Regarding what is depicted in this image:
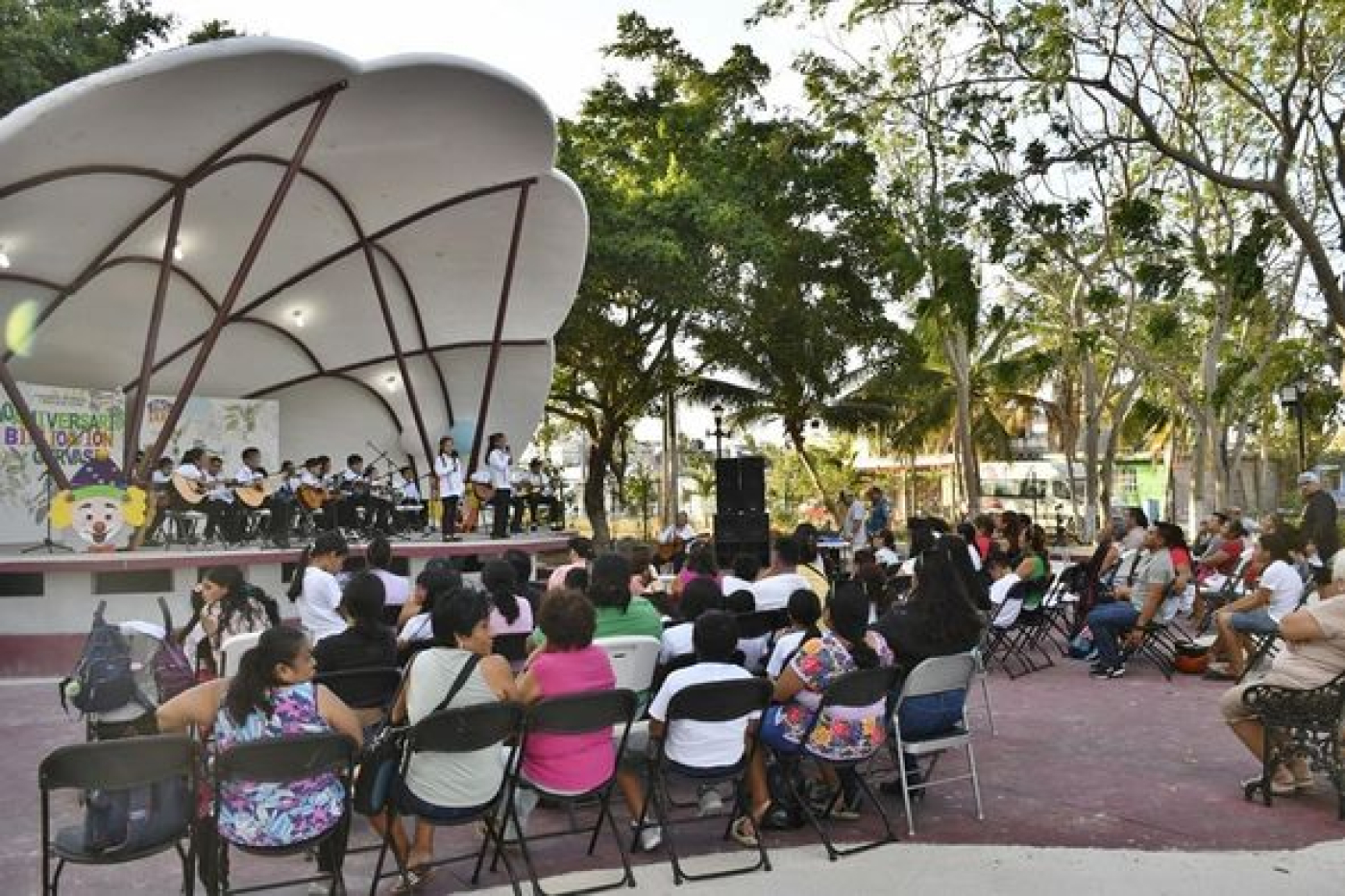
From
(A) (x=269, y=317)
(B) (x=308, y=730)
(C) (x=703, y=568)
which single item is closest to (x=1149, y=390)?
(A) (x=269, y=317)

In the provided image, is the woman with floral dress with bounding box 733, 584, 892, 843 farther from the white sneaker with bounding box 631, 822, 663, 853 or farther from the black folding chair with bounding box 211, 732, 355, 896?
the black folding chair with bounding box 211, 732, 355, 896

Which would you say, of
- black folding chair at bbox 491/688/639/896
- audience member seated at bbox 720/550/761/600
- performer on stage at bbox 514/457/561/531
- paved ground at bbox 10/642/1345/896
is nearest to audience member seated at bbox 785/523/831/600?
audience member seated at bbox 720/550/761/600

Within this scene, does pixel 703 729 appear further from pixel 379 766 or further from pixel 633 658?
pixel 379 766

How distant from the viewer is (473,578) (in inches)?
610

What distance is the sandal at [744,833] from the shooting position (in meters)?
5.14

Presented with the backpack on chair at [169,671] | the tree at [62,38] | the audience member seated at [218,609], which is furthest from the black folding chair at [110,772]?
the tree at [62,38]

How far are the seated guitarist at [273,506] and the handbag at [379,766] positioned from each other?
9827 mm

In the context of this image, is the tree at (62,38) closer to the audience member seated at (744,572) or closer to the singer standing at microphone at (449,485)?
the singer standing at microphone at (449,485)

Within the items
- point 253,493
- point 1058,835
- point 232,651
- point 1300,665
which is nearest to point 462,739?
point 232,651

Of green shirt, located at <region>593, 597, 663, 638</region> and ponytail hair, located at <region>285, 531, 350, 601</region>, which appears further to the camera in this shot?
ponytail hair, located at <region>285, 531, 350, 601</region>

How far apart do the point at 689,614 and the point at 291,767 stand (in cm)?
274

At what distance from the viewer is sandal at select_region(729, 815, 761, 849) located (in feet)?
16.9

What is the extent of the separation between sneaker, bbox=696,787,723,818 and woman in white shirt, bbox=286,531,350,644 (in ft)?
8.73

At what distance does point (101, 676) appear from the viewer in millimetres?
4852
